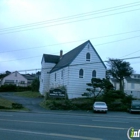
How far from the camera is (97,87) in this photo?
38.2 m

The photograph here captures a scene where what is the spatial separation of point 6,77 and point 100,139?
3492 inches

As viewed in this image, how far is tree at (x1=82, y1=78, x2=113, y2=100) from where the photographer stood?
37284 mm

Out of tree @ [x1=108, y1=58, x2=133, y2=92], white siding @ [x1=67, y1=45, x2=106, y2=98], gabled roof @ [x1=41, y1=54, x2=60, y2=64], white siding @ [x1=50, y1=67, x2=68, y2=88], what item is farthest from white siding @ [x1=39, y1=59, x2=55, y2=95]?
tree @ [x1=108, y1=58, x2=133, y2=92]

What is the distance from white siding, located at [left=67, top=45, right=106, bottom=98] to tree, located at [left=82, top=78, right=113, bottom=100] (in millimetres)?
1838

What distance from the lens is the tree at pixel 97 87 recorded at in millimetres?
37284

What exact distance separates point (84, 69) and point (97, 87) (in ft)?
14.7

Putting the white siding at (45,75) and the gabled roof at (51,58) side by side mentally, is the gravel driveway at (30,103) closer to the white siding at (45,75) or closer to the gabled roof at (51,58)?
the white siding at (45,75)

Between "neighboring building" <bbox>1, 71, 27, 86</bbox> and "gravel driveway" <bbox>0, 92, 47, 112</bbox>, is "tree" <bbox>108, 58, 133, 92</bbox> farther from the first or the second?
"neighboring building" <bbox>1, 71, 27, 86</bbox>

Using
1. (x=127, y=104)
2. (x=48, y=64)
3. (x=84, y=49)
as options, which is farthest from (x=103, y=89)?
(x=48, y=64)

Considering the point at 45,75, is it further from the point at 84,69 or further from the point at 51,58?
the point at 84,69

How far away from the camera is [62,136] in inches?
389

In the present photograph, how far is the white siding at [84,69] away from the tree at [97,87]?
1838 mm

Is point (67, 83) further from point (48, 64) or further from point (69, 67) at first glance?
point (48, 64)

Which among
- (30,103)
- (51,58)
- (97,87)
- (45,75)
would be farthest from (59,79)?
(51,58)
